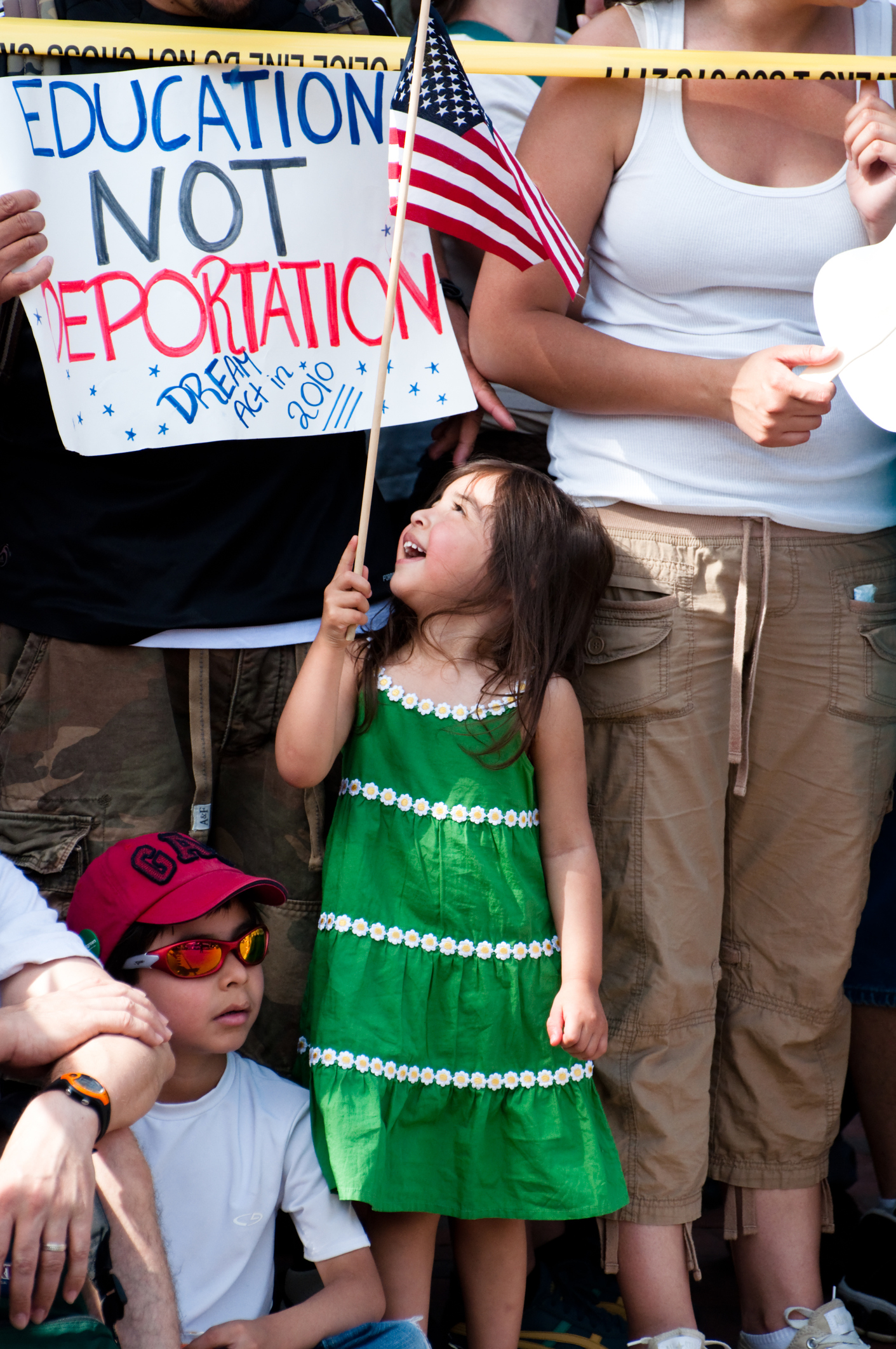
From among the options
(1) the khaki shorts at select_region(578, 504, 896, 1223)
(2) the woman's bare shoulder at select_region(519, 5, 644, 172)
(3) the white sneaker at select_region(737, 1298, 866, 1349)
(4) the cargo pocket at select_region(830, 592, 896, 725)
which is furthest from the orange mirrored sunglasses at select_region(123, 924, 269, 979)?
(2) the woman's bare shoulder at select_region(519, 5, 644, 172)

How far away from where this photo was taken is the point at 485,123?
2.32 metres

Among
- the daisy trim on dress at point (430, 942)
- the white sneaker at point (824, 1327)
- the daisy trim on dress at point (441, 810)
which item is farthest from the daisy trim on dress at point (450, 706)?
the white sneaker at point (824, 1327)

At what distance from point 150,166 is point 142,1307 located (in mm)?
1810

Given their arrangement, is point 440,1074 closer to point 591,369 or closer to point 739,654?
point 739,654

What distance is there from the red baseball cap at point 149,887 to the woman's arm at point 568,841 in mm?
483

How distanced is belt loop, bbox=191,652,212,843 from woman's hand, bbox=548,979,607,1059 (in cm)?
70

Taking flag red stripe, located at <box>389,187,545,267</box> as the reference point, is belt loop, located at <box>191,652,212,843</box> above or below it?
below

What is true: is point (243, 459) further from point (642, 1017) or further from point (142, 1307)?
point (142, 1307)

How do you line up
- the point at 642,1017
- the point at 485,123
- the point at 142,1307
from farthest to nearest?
the point at 642,1017 < the point at 485,123 < the point at 142,1307

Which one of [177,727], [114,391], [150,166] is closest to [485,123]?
[150,166]

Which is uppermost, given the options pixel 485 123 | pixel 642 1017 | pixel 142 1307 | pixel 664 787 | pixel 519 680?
pixel 485 123

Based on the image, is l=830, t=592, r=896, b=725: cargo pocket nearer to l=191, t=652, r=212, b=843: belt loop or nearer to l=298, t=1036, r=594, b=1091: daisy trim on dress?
l=298, t=1036, r=594, b=1091: daisy trim on dress

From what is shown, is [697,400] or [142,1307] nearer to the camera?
[142,1307]

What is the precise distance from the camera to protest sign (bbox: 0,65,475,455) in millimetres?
2361
